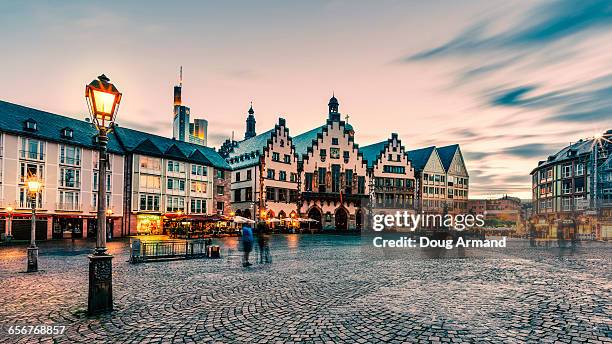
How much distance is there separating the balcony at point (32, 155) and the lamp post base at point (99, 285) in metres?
Answer: 37.5

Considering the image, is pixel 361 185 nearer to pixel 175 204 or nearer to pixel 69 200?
pixel 175 204

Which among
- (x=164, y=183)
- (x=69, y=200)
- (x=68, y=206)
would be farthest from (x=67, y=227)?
(x=164, y=183)

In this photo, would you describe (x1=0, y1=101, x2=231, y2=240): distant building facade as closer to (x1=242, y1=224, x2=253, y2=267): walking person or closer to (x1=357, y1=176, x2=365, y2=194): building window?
(x1=357, y1=176, x2=365, y2=194): building window

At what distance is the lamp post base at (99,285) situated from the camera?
786 centimetres

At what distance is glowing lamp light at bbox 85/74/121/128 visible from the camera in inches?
325

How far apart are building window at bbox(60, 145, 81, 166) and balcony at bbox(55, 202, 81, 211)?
4537 millimetres

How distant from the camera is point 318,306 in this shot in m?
8.83

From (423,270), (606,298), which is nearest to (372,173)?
(423,270)

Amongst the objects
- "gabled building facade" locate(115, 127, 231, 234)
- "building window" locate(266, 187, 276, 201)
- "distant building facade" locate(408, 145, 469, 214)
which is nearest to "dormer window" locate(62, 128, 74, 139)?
"gabled building facade" locate(115, 127, 231, 234)

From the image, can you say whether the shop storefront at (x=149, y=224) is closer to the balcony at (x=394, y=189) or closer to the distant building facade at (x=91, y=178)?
the distant building facade at (x=91, y=178)

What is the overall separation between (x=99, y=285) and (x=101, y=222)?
1.37m

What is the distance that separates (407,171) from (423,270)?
53938mm

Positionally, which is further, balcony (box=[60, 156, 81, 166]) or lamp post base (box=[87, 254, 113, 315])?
balcony (box=[60, 156, 81, 166])

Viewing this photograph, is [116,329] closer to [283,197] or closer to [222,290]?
[222,290]
